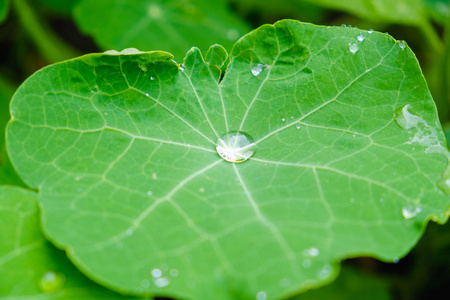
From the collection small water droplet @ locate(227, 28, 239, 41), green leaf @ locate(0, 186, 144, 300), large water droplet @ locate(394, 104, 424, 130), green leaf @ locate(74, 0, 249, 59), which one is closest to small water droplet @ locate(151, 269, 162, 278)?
green leaf @ locate(0, 186, 144, 300)

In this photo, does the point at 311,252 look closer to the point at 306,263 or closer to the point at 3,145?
the point at 306,263

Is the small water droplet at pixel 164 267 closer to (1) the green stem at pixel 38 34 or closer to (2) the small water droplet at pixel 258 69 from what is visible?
(2) the small water droplet at pixel 258 69

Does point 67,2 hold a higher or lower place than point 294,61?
higher

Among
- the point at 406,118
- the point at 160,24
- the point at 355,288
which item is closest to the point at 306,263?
the point at 406,118

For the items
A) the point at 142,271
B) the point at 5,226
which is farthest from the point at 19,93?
the point at 142,271

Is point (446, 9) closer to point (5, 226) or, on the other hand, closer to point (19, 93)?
point (19, 93)

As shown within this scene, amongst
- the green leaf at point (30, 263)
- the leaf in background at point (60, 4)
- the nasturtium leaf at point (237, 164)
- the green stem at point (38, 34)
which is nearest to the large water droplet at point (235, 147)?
the nasturtium leaf at point (237, 164)

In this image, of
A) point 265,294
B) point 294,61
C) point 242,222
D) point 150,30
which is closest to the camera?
point 265,294

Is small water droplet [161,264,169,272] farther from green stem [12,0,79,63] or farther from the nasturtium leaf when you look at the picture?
green stem [12,0,79,63]
